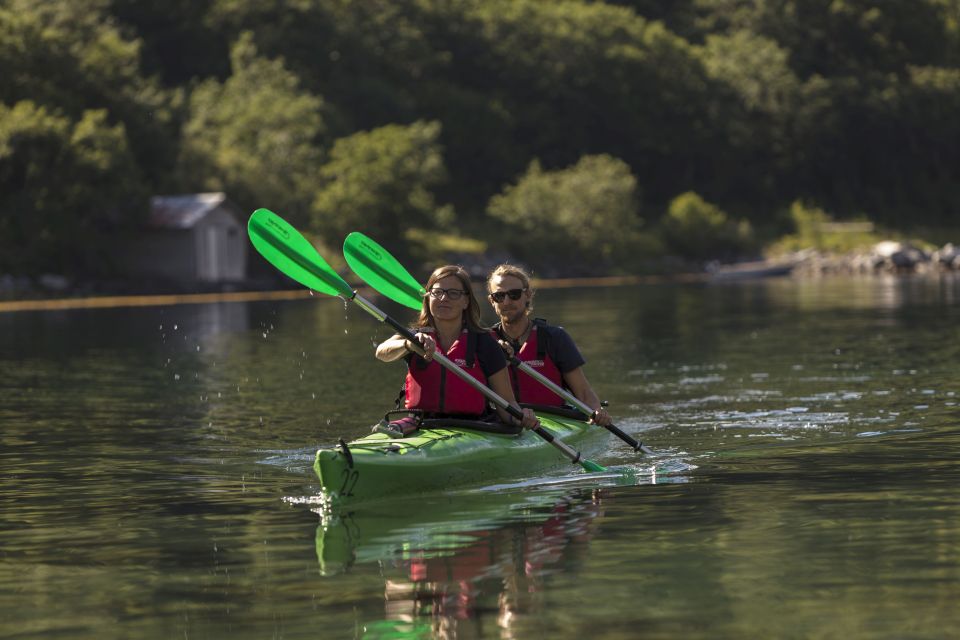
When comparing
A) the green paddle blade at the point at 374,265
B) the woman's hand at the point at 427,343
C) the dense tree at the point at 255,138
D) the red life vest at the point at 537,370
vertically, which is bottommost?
the red life vest at the point at 537,370

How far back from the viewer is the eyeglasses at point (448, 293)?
11859mm

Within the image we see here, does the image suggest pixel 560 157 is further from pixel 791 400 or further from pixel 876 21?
pixel 791 400

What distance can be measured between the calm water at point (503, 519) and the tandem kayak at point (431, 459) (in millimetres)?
154

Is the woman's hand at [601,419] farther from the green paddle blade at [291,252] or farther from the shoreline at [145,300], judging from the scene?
the shoreline at [145,300]

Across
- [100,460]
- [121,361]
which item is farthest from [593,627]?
[121,361]

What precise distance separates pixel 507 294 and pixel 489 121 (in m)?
80.0

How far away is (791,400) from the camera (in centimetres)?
1878

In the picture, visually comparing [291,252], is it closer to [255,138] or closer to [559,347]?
[559,347]

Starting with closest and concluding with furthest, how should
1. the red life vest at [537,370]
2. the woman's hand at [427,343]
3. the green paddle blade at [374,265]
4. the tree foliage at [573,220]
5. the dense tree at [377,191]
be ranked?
the woman's hand at [427,343] → the red life vest at [537,370] → the green paddle blade at [374,265] → the dense tree at [377,191] → the tree foliage at [573,220]

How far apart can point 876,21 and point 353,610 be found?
350ft

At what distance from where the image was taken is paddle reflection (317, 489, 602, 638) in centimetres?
764

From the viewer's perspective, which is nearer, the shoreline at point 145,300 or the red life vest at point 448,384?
the red life vest at point 448,384

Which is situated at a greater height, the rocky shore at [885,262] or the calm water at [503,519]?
the rocky shore at [885,262]

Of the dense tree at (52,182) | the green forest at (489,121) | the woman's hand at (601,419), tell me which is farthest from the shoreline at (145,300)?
the woman's hand at (601,419)
